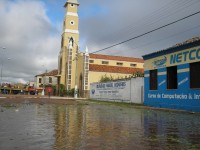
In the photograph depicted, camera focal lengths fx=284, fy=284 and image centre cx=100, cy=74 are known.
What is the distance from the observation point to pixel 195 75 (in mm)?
20844

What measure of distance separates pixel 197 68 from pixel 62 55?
5728 cm

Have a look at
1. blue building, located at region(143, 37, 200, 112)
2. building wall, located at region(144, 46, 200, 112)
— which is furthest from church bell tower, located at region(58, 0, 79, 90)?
building wall, located at region(144, 46, 200, 112)

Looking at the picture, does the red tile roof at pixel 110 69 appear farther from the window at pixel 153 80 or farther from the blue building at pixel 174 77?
the window at pixel 153 80

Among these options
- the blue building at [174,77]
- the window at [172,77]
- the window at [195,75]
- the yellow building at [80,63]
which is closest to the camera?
the window at [195,75]

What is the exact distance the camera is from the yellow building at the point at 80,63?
2515 inches

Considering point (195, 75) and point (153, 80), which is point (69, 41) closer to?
point (153, 80)

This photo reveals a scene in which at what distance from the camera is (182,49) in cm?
2247

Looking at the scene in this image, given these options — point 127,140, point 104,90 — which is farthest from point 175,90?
point 104,90

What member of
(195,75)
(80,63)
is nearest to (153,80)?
(195,75)

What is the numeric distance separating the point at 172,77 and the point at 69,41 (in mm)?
50496

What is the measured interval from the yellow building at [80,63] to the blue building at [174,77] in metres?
36.1

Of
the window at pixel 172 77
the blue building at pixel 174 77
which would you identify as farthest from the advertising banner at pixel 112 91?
the window at pixel 172 77

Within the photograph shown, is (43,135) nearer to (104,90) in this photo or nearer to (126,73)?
(104,90)

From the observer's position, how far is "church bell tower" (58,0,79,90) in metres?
70.4
